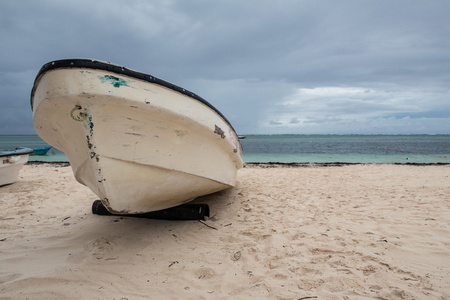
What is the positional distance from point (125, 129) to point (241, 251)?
5.65 ft

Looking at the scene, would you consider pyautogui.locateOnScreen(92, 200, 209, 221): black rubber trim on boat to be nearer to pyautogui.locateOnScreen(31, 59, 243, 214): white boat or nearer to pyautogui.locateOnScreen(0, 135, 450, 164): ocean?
pyautogui.locateOnScreen(31, 59, 243, 214): white boat

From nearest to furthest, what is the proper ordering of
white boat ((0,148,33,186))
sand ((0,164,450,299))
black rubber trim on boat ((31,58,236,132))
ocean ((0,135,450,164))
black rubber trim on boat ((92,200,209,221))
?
sand ((0,164,450,299)) → black rubber trim on boat ((31,58,236,132)) → black rubber trim on boat ((92,200,209,221)) → white boat ((0,148,33,186)) → ocean ((0,135,450,164))

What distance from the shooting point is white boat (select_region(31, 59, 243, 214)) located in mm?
2217

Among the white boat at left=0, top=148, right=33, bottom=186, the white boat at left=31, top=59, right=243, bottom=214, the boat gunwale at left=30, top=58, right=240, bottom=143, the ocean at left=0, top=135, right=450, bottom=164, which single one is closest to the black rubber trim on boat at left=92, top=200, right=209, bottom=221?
the white boat at left=31, top=59, right=243, bottom=214

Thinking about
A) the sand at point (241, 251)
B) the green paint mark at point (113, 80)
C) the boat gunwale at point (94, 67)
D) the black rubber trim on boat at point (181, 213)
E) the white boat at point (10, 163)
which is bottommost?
the sand at point (241, 251)

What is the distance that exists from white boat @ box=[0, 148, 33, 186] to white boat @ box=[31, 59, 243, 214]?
430 centimetres

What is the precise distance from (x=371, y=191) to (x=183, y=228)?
413 cm

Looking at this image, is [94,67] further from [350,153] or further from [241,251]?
[350,153]

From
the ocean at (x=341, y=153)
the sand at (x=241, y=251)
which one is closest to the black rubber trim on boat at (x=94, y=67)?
the sand at (x=241, y=251)

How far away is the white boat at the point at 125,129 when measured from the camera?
2.22 metres

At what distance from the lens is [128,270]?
2439 mm

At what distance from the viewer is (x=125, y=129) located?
7.96 ft

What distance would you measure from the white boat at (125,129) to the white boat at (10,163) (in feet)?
14.1

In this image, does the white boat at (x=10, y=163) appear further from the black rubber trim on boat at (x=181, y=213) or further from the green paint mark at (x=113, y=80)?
the green paint mark at (x=113, y=80)
